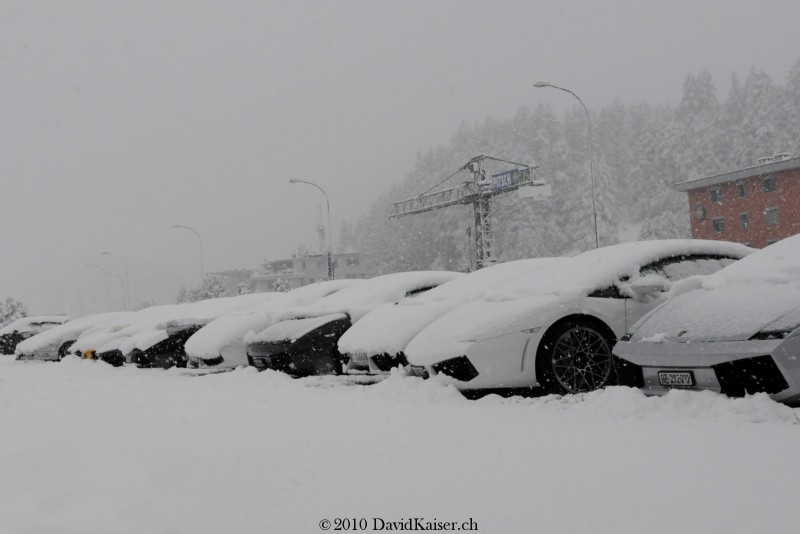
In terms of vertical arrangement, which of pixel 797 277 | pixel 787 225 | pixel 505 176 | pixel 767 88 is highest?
pixel 767 88

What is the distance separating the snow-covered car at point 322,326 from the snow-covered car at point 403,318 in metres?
0.54

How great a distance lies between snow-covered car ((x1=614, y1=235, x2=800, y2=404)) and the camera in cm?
493

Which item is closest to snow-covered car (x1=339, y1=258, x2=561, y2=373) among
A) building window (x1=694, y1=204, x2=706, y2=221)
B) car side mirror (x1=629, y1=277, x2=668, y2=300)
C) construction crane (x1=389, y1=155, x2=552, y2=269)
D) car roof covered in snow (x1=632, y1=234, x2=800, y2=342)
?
car side mirror (x1=629, y1=277, x2=668, y2=300)

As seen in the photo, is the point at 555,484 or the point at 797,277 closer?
the point at 555,484

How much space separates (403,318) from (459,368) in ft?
5.88

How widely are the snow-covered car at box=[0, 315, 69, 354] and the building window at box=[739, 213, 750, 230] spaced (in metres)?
41.3

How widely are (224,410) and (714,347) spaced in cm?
418

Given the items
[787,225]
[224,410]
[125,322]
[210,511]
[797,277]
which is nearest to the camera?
[210,511]

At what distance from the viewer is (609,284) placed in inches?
279

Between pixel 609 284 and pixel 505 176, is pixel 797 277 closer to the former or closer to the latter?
pixel 609 284

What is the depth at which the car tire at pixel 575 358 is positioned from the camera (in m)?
6.67

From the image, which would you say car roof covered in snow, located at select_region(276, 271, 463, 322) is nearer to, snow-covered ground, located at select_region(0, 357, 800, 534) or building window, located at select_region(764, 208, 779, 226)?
snow-covered ground, located at select_region(0, 357, 800, 534)

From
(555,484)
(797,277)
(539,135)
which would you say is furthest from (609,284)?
(539,135)

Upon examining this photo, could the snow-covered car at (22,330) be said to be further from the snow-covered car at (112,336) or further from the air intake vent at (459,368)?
the air intake vent at (459,368)
